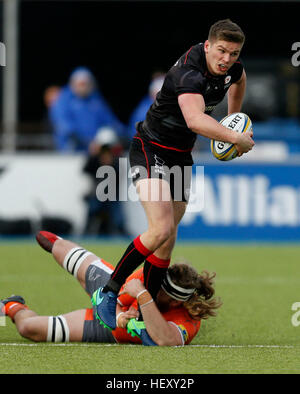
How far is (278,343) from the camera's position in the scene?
629 centimetres

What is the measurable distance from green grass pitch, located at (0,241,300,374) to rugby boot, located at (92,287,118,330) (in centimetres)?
16

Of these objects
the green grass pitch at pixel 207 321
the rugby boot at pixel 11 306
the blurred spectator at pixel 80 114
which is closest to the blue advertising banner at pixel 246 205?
the green grass pitch at pixel 207 321

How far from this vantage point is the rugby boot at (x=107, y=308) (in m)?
5.94

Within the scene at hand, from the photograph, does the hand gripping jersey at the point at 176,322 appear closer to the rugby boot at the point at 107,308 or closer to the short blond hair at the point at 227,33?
the rugby boot at the point at 107,308

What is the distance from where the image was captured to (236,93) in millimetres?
6859

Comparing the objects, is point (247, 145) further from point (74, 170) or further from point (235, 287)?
point (74, 170)

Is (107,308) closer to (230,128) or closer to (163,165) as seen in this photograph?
(163,165)

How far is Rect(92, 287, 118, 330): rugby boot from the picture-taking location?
19.5 ft

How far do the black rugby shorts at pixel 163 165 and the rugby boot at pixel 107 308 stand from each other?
0.90 meters

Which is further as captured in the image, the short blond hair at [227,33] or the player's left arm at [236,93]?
the player's left arm at [236,93]

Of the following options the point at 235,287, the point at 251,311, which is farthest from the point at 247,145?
the point at 235,287

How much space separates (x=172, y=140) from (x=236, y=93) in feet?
2.30

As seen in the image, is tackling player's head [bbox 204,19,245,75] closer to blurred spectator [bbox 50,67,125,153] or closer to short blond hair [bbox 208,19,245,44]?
short blond hair [bbox 208,19,245,44]
